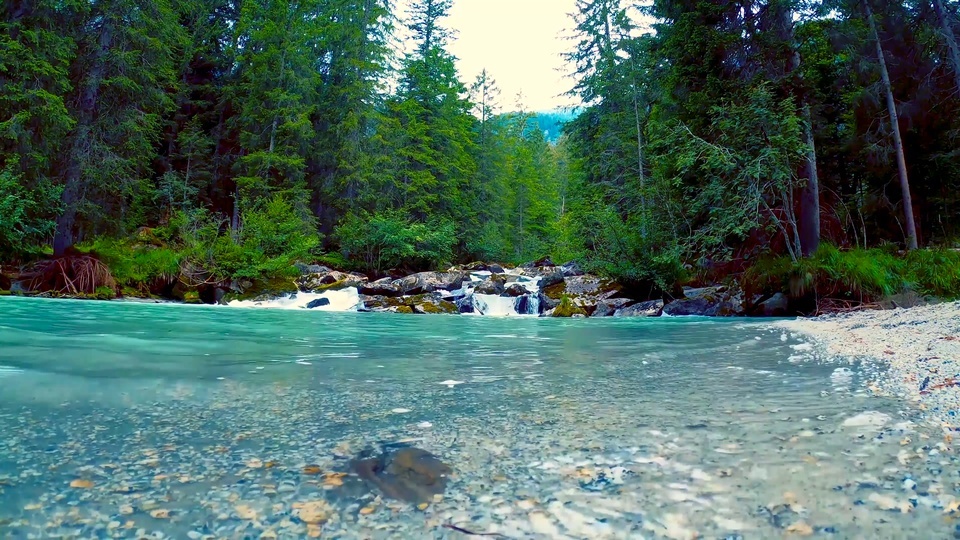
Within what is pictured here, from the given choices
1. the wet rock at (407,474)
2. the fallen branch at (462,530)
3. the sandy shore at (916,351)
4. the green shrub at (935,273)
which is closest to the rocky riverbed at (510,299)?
the green shrub at (935,273)

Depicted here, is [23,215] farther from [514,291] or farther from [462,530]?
[462,530]

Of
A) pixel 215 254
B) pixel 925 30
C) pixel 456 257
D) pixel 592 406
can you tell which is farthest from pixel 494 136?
pixel 592 406

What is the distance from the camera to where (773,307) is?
10.5m

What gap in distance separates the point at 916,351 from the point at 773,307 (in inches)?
294

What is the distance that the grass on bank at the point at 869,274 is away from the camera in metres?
8.96

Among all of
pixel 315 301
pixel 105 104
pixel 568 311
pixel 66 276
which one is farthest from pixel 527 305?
pixel 105 104

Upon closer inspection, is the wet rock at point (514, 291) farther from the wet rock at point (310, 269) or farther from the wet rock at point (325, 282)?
the wet rock at point (310, 269)

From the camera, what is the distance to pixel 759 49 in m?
11.9

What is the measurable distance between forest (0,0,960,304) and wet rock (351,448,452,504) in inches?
390

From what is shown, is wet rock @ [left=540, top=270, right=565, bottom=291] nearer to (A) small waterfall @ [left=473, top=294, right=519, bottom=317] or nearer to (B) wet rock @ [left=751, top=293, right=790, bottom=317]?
(A) small waterfall @ [left=473, top=294, right=519, bottom=317]

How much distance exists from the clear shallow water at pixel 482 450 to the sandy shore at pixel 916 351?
0.53ft

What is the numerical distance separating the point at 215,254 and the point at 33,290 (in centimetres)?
417

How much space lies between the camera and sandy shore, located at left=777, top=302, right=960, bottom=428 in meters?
2.29

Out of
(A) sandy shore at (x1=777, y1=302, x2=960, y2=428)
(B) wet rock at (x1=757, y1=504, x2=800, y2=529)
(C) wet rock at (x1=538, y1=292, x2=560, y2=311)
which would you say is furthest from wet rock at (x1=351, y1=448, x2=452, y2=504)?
(C) wet rock at (x1=538, y1=292, x2=560, y2=311)
